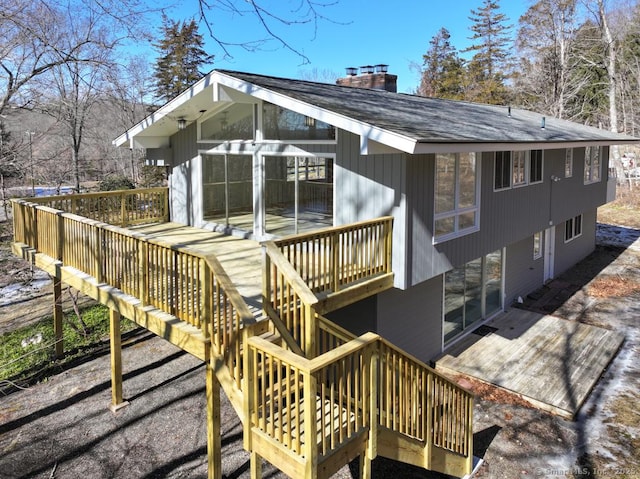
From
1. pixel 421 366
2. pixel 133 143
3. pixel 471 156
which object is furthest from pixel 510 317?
pixel 133 143

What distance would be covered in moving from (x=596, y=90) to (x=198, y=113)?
118 feet

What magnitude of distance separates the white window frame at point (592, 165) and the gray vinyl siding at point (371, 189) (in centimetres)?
1019

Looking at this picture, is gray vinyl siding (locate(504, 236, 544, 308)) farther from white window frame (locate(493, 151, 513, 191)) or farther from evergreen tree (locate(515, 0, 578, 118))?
evergreen tree (locate(515, 0, 578, 118))

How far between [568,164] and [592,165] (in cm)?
259

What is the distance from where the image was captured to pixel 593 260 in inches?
670

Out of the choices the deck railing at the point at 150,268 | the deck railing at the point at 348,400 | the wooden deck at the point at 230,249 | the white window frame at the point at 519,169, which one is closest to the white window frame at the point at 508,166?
the white window frame at the point at 519,169

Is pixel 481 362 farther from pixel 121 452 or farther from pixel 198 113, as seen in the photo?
pixel 198 113

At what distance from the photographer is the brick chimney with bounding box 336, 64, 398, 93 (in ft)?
44.4

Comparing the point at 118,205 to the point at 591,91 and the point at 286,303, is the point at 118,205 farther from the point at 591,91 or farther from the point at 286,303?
the point at 591,91

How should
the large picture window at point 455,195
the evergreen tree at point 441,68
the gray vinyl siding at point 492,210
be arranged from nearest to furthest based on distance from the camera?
the gray vinyl siding at point 492,210 → the large picture window at point 455,195 → the evergreen tree at point 441,68

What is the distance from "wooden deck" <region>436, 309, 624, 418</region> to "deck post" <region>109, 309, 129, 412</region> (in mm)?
5651

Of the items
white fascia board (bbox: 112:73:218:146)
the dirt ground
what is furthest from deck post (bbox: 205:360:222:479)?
white fascia board (bbox: 112:73:218:146)

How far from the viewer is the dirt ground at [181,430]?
263 inches

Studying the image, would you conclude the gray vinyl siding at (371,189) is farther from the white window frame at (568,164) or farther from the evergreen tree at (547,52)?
the evergreen tree at (547,52)
